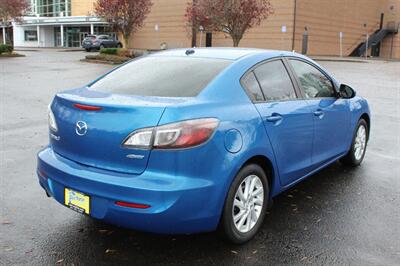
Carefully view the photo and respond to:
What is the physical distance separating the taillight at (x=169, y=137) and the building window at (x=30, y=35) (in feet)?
232

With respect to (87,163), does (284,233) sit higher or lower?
lower

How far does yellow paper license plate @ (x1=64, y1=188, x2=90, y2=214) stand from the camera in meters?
3.36

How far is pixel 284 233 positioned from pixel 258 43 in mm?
42445

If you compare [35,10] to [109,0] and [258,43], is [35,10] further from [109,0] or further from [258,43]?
[109,0]

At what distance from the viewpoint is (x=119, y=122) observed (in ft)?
10.8

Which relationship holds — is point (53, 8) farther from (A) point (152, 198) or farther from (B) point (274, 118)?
(A) point (152, 198)

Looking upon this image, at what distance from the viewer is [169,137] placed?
317cm

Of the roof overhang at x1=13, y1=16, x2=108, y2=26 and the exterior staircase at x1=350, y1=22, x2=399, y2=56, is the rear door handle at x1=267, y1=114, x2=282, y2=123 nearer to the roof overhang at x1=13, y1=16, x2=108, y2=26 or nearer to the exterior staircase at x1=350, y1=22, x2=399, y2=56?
the exterior staircase at x1=350, y1=22, x2=399, y2=56

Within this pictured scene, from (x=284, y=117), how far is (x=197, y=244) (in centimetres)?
137

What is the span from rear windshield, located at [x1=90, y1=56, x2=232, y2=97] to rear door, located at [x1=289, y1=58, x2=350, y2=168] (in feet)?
3.64

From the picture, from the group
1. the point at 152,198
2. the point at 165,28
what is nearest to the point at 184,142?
the point at 152,198

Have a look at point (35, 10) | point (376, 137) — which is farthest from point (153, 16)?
point (376, 137)

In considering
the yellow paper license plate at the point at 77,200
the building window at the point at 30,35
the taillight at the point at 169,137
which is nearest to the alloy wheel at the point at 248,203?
the taillight at the point at 169,137

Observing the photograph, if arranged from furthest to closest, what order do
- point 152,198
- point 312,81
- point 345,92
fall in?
point 345,92
point 312,81
point 152,198
